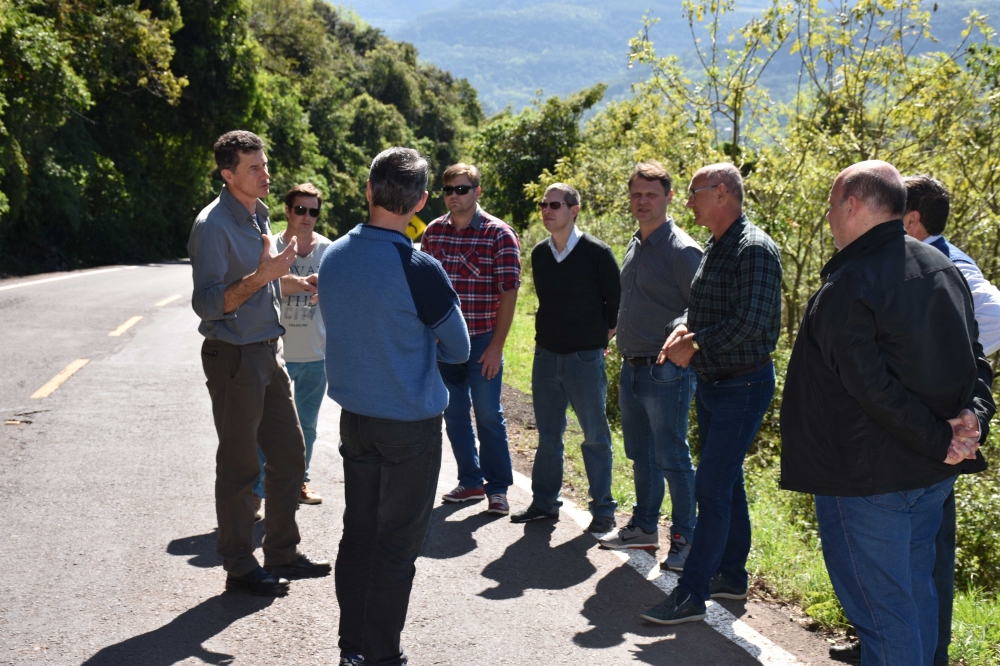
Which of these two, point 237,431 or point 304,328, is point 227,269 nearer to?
point 237,431

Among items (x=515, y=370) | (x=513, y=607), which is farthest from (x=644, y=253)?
(x=515, y=370)

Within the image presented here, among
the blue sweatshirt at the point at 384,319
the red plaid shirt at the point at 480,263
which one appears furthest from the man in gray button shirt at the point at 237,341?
the red plaid shirt at the point at 480,263

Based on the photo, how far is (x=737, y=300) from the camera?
4547 mm

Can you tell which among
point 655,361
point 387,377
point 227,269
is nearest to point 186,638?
point 387,377

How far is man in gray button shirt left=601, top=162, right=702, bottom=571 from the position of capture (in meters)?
5.34

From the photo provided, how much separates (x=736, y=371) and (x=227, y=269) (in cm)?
256

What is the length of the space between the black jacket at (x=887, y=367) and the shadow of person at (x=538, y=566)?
198cm

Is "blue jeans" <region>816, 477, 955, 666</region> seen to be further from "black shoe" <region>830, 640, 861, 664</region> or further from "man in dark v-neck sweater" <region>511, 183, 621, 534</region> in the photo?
"man in dark v-neck sweater" <region>511, 183, 621, 534</region>

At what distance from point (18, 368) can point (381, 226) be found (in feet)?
24.6

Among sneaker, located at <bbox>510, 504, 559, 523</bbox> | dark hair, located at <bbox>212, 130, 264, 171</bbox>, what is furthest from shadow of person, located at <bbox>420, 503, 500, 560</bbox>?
dark hair, located at <bbox>212, 130, 264, 171</bbox>

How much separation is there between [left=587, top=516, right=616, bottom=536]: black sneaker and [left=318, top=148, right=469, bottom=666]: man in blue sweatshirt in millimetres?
2216

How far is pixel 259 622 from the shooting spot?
14.3 ft

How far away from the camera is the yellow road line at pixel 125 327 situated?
479 inches

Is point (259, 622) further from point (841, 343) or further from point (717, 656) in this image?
point (841, 343)
